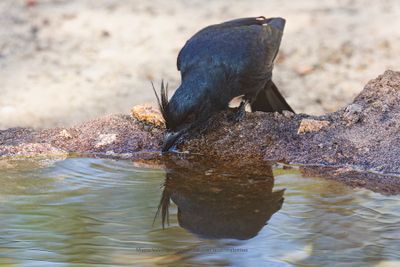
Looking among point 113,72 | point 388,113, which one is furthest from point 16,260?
point 113,72

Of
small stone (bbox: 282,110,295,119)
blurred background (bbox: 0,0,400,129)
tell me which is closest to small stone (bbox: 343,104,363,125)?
small stone (bbox: 282,110,295,119)

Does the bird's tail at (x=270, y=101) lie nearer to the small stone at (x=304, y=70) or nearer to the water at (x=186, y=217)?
the small stone at (x=304, y=70)

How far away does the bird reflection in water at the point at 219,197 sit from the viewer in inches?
142

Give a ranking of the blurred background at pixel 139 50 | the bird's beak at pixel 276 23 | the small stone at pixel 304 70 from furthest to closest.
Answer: the small stone at pixel 304 70, the blurred background at pixel 139 50, the bird's beak at pixel 276 23

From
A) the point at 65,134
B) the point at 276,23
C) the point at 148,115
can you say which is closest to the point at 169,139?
the point at 148,115

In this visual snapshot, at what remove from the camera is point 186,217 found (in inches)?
148

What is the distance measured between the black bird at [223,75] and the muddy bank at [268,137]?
19cm

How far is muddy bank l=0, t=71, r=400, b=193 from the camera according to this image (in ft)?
15.5

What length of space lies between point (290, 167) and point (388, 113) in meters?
0.90

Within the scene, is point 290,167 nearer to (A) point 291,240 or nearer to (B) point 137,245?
(A) point 291,240

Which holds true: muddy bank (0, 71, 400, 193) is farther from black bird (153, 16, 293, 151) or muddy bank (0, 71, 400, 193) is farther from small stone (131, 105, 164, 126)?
black bird (153, 16, 293, 151)

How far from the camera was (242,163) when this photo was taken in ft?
15.6

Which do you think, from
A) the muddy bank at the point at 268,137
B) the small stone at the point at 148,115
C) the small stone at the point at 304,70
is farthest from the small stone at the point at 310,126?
the small stone at the point at 304,70

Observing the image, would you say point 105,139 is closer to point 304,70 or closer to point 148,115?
point 148,115
